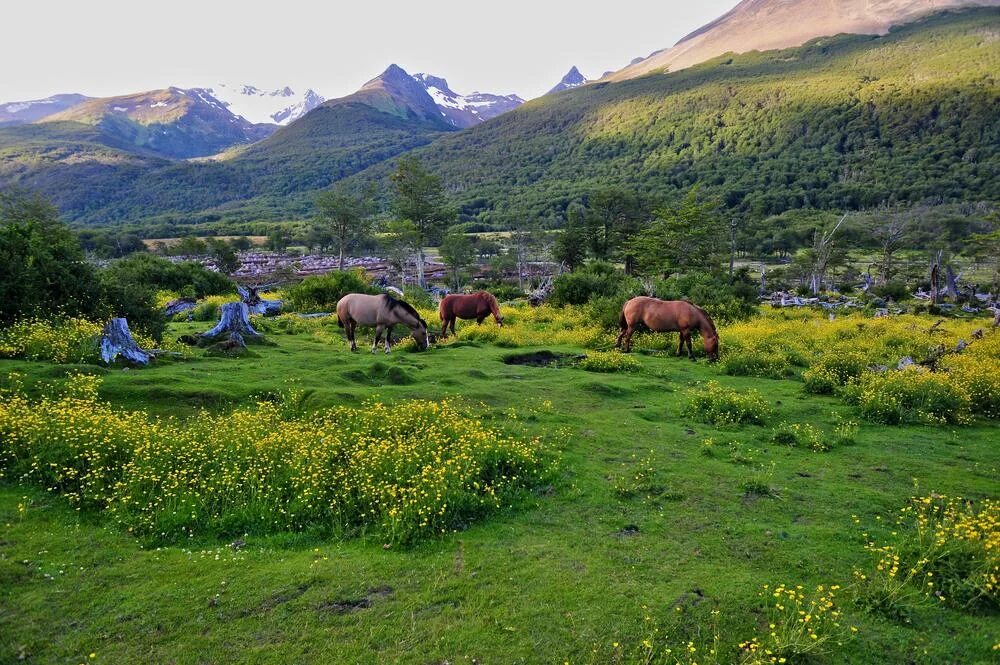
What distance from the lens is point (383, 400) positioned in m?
10.1

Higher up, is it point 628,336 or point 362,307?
point 362,307

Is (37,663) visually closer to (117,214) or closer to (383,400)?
(383,400)

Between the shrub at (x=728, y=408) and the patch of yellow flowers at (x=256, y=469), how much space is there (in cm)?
450

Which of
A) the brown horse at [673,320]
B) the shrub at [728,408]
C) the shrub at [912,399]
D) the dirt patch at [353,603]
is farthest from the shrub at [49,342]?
the shrub at [912,399]

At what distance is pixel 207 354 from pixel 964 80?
762ft

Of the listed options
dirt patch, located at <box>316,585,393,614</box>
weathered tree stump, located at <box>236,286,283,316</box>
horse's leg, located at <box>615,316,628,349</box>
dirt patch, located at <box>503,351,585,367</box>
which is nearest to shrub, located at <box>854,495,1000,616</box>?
dirt patch, located at <box>316,585,393,614</box>

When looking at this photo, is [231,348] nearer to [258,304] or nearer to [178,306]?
[258,304]

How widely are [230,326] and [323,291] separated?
37.4 feet

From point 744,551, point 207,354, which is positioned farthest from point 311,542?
point 207,354

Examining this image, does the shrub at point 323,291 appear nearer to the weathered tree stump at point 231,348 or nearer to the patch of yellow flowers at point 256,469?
the weathered tree stump at point 231,348

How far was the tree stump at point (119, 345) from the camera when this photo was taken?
10719 mm

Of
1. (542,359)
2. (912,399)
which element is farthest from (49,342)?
(912,399)

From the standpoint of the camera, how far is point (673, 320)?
17.2m

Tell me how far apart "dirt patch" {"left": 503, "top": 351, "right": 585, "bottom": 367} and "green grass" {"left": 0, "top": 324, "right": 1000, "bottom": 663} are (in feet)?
22.6
